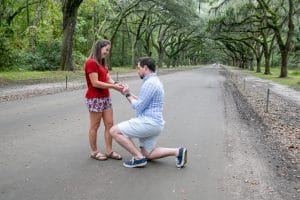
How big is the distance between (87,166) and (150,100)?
1368 mm

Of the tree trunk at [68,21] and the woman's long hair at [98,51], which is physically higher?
the tree trunk at [68,21]

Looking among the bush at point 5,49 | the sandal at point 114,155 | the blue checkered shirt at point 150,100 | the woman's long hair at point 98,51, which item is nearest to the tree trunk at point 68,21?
the bush at point 5,49

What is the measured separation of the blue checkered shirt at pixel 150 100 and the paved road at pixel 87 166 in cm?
82

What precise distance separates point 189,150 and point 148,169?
1513mm

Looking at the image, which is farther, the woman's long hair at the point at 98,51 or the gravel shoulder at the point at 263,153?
the woman's long hair at the point at 98,51

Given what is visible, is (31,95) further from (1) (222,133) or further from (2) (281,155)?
(2) (281,155)

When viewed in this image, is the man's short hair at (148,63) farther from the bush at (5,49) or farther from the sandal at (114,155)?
the bush at (5,49)

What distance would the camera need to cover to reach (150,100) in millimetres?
6023

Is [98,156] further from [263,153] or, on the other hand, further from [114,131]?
[263,153]

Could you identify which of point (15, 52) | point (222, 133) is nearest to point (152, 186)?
point (222, 133)

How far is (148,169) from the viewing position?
6172 mm

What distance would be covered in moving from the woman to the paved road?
310mm

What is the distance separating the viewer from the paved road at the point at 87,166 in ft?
16.9

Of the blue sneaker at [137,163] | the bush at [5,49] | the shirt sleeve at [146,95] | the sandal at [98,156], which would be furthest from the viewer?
the bush at [5,49]
